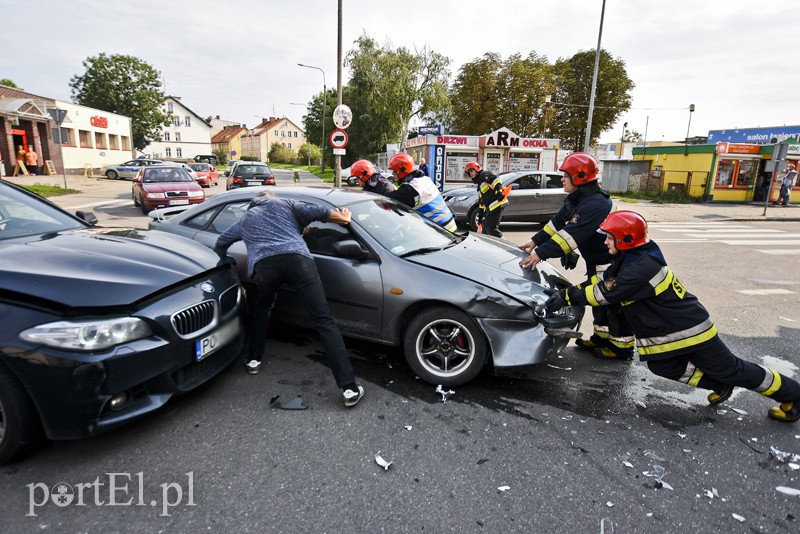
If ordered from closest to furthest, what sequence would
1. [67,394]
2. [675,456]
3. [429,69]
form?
[67,394] → [675,456] → [429,69]

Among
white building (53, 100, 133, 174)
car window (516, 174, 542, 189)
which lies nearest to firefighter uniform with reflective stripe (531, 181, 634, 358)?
car window (516, 174, 542, 189)

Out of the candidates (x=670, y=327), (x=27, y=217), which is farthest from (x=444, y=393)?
(x=27, y=217)

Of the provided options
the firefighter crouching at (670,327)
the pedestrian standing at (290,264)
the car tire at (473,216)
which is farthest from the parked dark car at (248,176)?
the firefighter crouching at (670,327)

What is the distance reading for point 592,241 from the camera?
446 cm

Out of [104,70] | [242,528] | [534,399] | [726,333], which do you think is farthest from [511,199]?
[104,70]

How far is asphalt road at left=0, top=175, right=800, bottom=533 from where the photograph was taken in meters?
2.26

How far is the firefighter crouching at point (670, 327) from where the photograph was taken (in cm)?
313

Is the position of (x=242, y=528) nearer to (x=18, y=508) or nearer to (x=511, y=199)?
(x=18, y=508)

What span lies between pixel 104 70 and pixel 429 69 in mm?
37327

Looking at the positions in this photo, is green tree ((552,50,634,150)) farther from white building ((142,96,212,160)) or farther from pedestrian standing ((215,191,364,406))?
white building ((142,96,212,160))

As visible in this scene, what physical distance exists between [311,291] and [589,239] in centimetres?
268

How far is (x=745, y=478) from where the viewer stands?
2.60 meters

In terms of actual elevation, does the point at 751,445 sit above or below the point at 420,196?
below

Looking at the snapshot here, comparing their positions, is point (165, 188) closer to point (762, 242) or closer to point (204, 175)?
point (204, 175)
